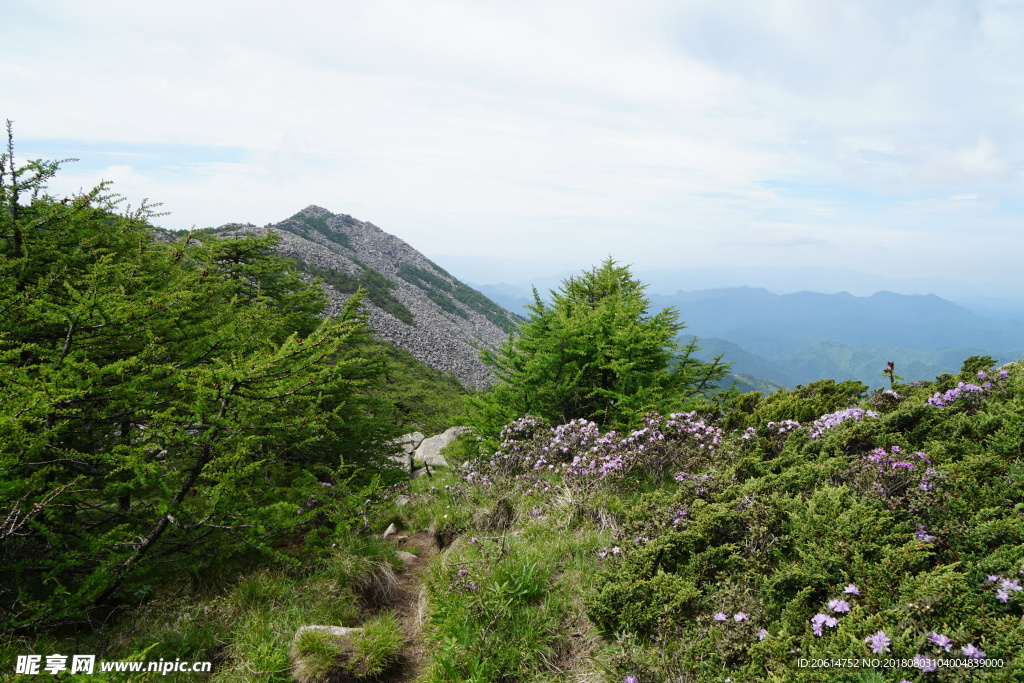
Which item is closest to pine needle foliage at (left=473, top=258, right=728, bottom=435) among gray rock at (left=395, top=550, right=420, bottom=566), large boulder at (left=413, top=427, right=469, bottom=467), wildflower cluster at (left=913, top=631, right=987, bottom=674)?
gray rock at (left=395, top=550, right=420, bottom=566)

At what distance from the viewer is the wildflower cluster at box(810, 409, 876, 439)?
523 cm

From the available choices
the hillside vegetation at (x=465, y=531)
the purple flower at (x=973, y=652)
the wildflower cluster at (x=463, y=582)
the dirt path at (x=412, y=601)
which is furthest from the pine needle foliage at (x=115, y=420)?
the purple flower at (x=973, y=652)

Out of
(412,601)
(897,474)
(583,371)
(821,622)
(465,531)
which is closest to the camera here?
(821,622)

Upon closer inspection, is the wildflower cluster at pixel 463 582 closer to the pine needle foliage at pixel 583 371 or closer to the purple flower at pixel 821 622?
the purple flower at pixel 821 622

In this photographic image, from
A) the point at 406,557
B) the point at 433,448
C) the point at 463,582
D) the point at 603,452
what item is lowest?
the point at 433,448

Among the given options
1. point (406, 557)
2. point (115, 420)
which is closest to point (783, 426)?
point (406, 557)

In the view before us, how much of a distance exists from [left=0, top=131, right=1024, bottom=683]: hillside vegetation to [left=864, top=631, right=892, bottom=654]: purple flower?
0.02 metres

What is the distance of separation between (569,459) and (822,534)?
427cm

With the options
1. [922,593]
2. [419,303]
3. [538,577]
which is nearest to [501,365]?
[538,577]

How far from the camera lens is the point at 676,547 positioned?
400cm

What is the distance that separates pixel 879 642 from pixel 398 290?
95.0m

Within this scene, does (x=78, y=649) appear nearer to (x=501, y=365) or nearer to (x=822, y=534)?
(x=822, y=534)

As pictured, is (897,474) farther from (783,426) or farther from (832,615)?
(783,426)

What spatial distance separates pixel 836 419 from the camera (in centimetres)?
545
